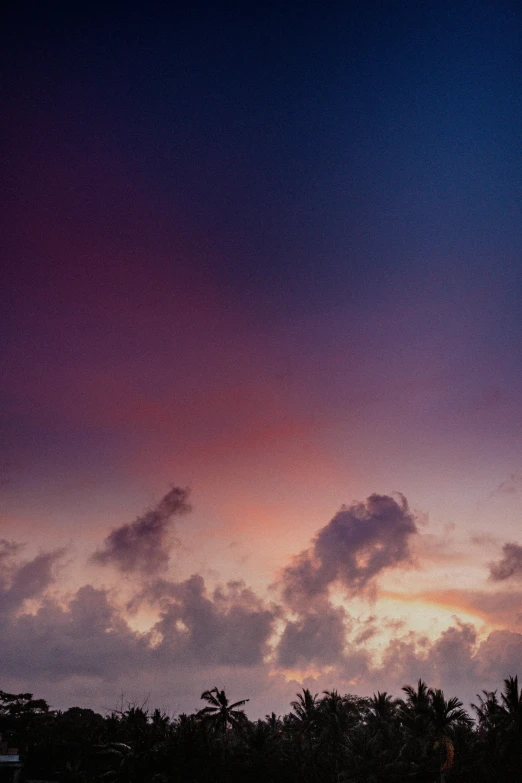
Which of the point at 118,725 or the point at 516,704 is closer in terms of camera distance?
the point at 516,704

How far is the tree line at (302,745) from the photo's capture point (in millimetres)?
59562

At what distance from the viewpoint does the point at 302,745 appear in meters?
69.8

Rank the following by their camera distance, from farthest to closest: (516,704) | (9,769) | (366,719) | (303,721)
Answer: (366,719) < (303,721) < (516,704) < (9,769)

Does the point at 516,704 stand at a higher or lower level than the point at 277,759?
higher

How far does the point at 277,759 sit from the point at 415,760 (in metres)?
16.5

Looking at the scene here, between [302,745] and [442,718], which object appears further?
[302,745]

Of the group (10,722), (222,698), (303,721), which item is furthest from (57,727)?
(303,721)

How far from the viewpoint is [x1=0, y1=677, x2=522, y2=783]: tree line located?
59.6 meters

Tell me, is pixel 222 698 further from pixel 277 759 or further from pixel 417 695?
pixel 417 695

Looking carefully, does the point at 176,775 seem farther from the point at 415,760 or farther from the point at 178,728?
the point at 415,760

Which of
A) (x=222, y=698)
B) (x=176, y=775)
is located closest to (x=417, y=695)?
(x=222, y=698)

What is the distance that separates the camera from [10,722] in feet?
269

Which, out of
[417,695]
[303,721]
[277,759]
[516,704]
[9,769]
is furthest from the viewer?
[303,721]

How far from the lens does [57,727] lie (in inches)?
3196
